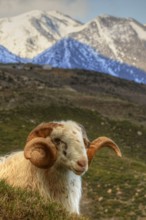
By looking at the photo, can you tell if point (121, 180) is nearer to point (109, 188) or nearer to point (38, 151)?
point (109, 188)

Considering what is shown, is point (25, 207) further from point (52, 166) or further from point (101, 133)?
point (101, 133)

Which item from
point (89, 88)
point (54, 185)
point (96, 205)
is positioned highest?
point (54, 185)

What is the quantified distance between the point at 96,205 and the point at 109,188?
2.77m

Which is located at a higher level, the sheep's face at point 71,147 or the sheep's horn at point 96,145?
the sheep's face at point 71,147

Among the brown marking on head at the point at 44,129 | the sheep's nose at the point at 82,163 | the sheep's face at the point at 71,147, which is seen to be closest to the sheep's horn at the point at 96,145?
the sheep's face at the point at 71,147

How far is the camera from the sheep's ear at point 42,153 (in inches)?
480

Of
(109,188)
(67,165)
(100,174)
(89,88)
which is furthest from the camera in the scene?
(89,88)

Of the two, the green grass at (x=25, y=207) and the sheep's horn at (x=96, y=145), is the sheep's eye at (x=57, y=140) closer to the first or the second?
the sheep's horn at (x=96, y=145)

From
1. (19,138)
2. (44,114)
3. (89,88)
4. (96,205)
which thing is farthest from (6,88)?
(89,88)

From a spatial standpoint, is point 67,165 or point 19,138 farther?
point 19,138

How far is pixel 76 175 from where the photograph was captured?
41.3 ft

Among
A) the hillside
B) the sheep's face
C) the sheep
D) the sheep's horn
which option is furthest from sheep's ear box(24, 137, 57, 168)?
the hillside

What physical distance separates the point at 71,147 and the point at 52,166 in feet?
2.39

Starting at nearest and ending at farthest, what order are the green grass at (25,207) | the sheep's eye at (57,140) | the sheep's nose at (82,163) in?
the green grass at (25,207) < the sheep's nose at (82,163) < the sheep's eye at (57,140)
